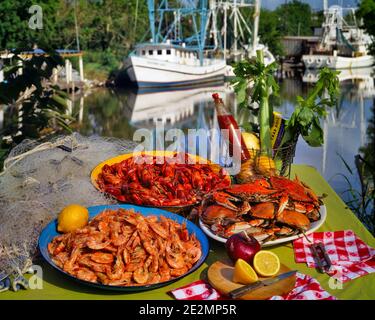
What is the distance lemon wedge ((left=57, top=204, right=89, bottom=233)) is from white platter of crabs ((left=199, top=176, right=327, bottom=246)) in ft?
1.71

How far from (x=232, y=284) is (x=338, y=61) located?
3937 cm

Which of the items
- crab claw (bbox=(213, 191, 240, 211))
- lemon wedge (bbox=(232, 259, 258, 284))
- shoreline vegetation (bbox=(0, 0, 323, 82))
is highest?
shoreline vegetation (bbox=(0, 0, 323, 82))

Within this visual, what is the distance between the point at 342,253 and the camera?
86.0 inches

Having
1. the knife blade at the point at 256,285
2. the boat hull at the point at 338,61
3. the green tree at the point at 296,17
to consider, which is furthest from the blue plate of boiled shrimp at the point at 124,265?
the green tree at the point at 296,17

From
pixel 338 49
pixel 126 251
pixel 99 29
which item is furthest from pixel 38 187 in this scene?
pixel 338 49

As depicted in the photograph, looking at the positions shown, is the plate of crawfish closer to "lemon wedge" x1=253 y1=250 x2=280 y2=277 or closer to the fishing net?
the fishing net

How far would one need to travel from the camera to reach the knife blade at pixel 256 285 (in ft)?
5.74

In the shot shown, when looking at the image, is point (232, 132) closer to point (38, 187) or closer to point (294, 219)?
point (294, 219)

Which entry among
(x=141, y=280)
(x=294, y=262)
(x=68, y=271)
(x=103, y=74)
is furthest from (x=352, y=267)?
(x=103, y=74)

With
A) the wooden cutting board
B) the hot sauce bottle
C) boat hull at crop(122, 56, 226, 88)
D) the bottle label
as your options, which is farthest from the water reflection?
the wooden cutting board

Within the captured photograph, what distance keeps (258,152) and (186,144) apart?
92 centimetres

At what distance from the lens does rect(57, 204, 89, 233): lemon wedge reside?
2.07 metres

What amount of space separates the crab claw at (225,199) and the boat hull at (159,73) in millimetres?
24917
